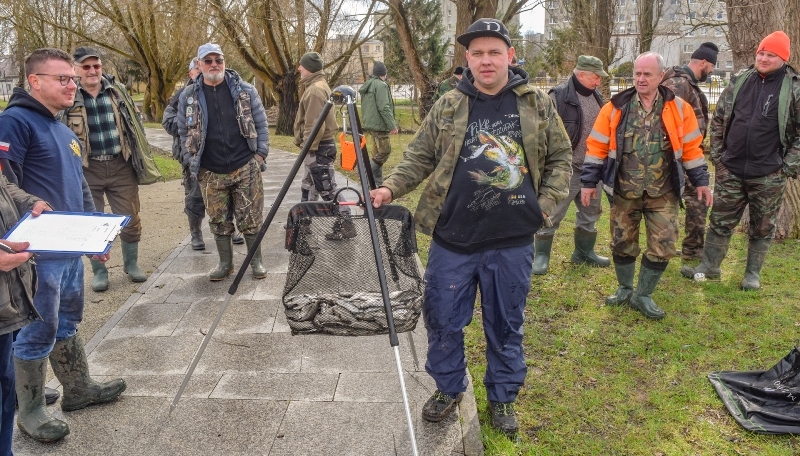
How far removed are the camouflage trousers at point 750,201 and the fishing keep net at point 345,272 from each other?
11.5 feet

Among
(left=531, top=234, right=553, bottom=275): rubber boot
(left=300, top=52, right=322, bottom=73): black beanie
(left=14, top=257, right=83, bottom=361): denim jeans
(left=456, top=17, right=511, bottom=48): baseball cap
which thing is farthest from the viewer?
(left=300, top=52, right=322, bottom=73): black beanie

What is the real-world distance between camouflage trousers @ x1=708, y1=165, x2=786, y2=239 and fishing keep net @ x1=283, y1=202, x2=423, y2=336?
352 cm

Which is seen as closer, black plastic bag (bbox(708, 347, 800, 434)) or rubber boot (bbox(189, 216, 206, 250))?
black plastic bag (bbox(708, 347, 800, 434))

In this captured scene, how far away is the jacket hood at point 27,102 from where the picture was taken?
3.45 metres

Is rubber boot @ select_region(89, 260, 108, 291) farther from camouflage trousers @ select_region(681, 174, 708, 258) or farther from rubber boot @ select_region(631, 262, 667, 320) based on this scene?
camouflage trousers @ select_region(681, 174, 708, 258)

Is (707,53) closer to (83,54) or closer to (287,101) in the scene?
(83,54)

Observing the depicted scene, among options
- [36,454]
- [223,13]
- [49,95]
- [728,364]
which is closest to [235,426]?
[36,454]

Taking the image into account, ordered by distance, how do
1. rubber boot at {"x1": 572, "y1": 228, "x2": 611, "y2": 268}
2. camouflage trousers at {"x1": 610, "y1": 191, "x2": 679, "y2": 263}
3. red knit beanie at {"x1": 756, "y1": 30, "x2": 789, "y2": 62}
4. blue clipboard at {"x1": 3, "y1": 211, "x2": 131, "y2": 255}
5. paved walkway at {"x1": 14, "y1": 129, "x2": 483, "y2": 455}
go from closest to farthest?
1. blue clipboard at {"x1": 3, "y1": 211, "x2": 131, "y2": 255}
2. paved walkway at {"x1": 14, "y1": 129, "x2": 483, "y2": 455}
3. camouflage trousers at {"x1": 610, "y1": 191, "x2": 679, "y2": 263}
4. red knit beanie at {"x1": 756, "y1": 30, "x2": 789, "y2": 62}
5. rubber boot at {"x1": 572, "y1": 228, "x2": 611, "y2": 268}

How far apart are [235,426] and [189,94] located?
10.9 feet

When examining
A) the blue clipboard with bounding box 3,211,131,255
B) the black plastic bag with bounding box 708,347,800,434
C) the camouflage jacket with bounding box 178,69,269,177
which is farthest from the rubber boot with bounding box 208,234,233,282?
the black plastic bag with bounding box 708,347,800,434

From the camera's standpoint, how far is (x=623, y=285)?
5.39 m

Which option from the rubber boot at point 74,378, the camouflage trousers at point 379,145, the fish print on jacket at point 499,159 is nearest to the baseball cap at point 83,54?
the rubber boot at point 74,378

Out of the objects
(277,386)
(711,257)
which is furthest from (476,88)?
(711,257)

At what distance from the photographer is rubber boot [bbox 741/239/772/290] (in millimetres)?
5738
